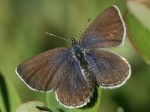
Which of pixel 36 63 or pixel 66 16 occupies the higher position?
pixel 36 63

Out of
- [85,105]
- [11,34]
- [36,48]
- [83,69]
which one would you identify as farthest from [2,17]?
[85,105]

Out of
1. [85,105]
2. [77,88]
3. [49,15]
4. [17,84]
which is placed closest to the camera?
[85,105]

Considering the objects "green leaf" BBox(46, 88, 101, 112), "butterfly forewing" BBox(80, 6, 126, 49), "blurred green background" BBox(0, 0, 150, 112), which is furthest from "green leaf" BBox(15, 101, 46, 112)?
"blurred green background" BBox(0, 0, 150, 112)

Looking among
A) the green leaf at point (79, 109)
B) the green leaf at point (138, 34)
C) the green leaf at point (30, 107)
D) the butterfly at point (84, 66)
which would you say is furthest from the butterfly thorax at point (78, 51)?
the green leaf at point (138, 34)

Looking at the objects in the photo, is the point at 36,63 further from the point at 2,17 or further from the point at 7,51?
the point at 2,17

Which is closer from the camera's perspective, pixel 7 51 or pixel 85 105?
pixel 85 105

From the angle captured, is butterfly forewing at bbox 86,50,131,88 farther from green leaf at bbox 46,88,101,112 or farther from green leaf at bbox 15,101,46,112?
green leaf at bbox 15,101,46,112

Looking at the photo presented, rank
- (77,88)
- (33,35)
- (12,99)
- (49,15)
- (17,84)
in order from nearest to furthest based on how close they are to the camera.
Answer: (12,99)
(77,88)
(17,84)
(33,35)
(49,15)

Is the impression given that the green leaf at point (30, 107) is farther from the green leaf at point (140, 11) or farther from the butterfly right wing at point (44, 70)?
the green leaf at point (140, 11)

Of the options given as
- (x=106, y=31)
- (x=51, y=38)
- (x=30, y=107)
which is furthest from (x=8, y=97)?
(x=51, y=38)
